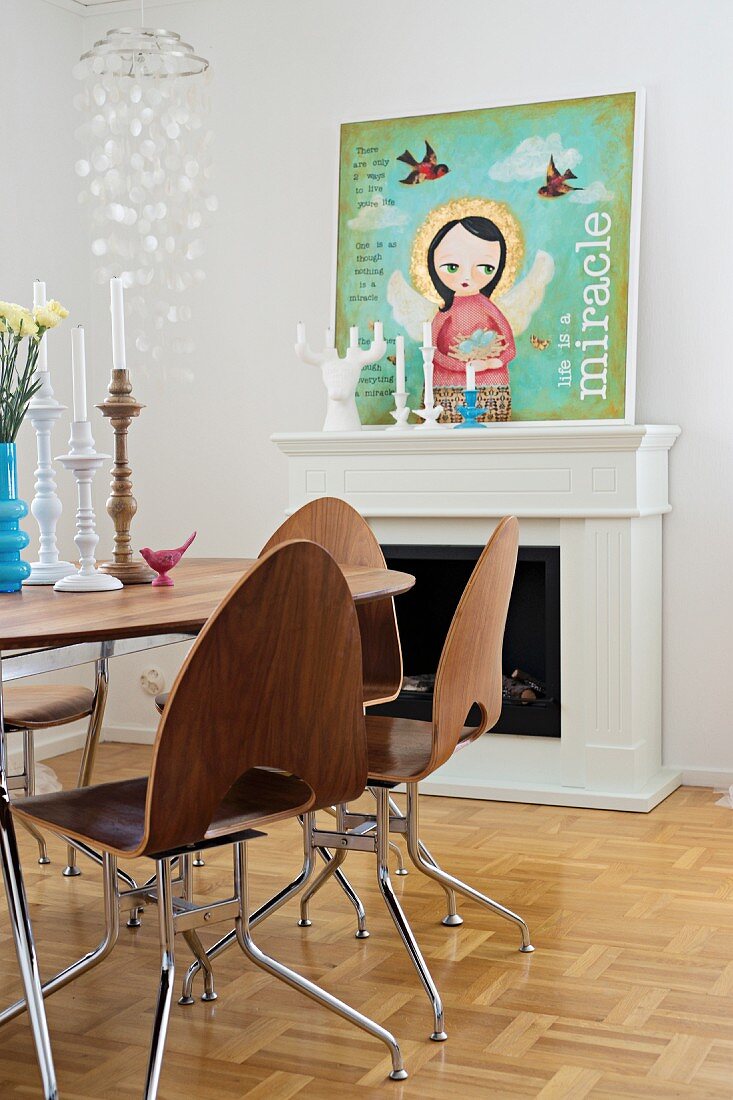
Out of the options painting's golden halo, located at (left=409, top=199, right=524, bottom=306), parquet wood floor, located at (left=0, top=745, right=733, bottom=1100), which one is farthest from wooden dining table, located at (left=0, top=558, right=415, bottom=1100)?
painting's golden halo, located at (left=409, top=199, right=524, bottom=306)

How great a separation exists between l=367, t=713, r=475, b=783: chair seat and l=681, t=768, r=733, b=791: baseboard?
1643 millimetres

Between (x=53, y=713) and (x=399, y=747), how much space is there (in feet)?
3.04

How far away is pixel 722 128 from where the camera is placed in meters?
4.16

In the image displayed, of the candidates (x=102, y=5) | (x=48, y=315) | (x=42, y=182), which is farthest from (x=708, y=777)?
(x=102, y=5)

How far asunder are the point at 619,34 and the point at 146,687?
9.43 ft

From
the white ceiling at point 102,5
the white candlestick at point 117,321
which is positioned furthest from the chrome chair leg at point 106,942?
the white ceiling at point 102,5

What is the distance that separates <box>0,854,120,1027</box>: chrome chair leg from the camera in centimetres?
221

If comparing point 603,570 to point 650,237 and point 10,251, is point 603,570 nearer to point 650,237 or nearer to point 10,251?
point 650,237

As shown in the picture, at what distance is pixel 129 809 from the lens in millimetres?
2203

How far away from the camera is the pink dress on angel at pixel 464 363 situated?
437 centimetres

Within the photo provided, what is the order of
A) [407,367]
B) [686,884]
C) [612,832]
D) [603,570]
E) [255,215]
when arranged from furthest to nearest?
1. [255,215]
2. [407,367]
3. [603,570]
4. [612,832]
5. [686,884]

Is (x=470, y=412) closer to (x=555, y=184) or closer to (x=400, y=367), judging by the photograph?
(x=400, y=367)

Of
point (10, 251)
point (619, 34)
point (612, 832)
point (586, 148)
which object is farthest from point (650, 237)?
point (10, 251)

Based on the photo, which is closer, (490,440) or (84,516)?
(84,516)
